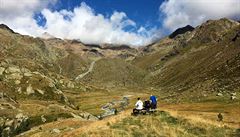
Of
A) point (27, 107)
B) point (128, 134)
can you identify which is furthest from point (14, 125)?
point (128, 134)

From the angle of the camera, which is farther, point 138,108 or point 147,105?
point 147,105

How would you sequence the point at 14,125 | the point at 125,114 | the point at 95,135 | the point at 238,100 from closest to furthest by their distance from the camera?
the point at 95,135
the point at 125,114
the point at 14,125
the point at 238,100

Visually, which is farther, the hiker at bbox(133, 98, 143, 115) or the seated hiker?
the seated hiker

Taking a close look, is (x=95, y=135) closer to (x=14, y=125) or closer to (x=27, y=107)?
(x=14, y=125)

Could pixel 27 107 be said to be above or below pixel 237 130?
above

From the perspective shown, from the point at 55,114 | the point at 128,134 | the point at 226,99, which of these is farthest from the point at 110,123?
the point at 226,99

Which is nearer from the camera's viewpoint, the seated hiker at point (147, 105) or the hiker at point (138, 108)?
the hiker at point (138, 108)

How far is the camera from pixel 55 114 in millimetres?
136250

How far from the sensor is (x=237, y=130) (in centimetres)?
4628

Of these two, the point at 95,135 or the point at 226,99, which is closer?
the point at 95,135

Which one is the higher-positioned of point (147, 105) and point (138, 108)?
point (147, 105)

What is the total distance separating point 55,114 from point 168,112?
93.0 metres

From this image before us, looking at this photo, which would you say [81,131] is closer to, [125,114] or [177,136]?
[125,114]

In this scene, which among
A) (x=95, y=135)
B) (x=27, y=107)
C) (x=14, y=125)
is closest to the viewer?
(x=95, y=135)
